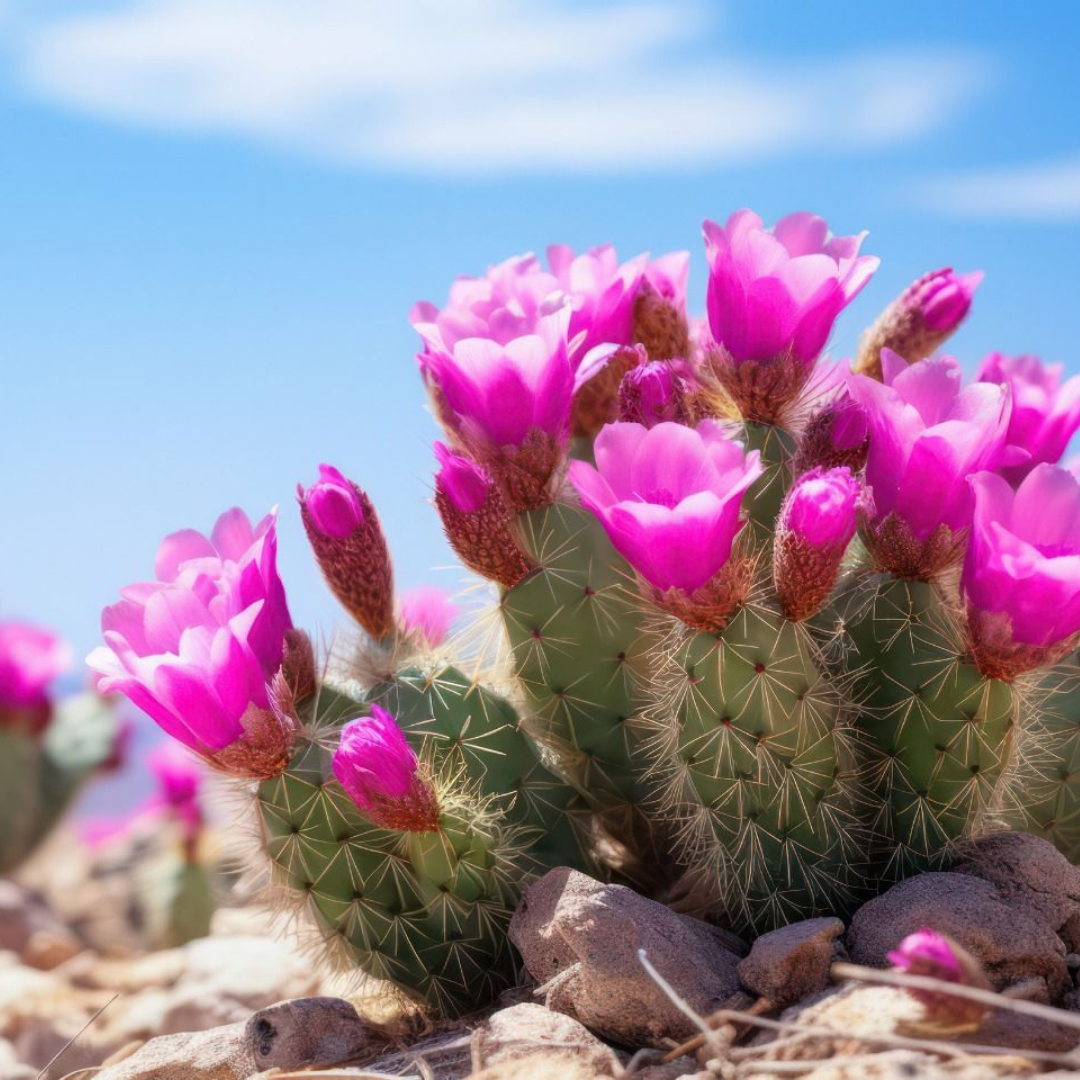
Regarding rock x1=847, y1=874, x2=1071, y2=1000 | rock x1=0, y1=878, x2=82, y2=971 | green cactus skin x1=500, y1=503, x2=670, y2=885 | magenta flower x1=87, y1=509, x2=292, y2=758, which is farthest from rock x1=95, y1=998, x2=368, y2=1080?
rock x1=0, y1=878, x2=82, y2=971

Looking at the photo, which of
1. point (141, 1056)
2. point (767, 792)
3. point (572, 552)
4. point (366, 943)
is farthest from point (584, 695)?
point (141, 1056)

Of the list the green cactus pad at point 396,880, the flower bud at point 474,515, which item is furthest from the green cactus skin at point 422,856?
the flower bud at point 474,515

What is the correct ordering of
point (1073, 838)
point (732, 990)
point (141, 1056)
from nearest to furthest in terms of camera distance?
1. point (732, 990)
2. point (141, 1056)
3. point (1073, 838)

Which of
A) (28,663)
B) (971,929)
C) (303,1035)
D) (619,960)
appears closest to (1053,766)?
(971,929)

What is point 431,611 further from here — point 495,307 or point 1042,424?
point 1042,424

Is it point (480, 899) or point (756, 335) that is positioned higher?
point (756, 335)

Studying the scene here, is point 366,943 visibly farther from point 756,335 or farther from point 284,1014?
point 756,335
